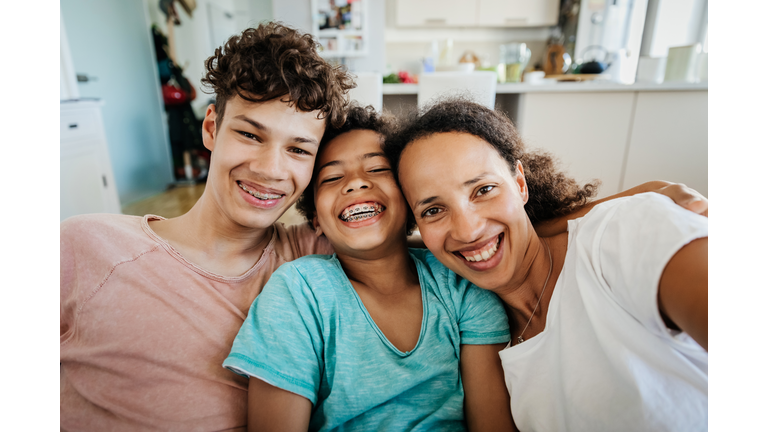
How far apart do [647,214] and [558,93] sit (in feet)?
8.18

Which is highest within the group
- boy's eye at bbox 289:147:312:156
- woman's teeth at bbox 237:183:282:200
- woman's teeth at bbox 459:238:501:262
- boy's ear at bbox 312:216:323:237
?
boy's eye at bbox 289:147:312:156

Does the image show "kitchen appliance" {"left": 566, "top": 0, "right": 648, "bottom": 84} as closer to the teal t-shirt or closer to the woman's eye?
the woman's eye

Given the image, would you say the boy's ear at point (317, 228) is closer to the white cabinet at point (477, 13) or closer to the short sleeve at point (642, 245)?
the short sleeve at point (642, 245)

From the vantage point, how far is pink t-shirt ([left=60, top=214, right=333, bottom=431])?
802mm

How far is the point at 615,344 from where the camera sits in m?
0.66

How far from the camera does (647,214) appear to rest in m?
0.62

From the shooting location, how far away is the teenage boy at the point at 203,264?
812 millimetres

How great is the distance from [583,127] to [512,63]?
1.26 m

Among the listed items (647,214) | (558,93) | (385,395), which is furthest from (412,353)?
(558,93)

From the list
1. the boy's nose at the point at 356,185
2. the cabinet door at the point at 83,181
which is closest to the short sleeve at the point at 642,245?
the boy's nose at the point at 356,185

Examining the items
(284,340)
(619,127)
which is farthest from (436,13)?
(284,340)

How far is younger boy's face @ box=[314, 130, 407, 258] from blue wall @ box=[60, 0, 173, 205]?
11.4ft

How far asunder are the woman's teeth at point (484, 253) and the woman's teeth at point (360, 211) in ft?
0.80

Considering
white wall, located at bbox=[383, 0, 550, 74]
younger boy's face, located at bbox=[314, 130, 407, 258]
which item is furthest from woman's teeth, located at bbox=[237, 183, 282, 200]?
white wall, located at bbox=[383, 0, 550, 74]
